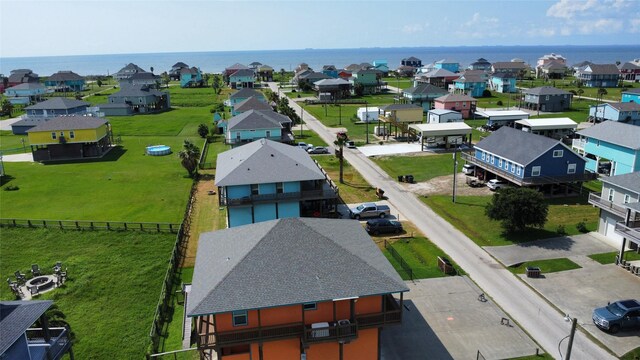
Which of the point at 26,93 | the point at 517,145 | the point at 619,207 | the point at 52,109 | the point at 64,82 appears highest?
the point at 64,82

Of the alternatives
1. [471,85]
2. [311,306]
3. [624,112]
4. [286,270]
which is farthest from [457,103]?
[311,306]

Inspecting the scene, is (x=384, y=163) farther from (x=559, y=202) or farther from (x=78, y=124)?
(x=78, y=124)

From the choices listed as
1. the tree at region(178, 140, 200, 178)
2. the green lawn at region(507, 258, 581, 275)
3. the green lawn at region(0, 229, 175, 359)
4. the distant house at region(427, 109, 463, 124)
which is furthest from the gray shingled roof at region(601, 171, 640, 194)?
the tree at region(178, 140, 200, 178)

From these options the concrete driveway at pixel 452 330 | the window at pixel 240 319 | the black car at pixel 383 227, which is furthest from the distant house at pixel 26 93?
the concrete driveway at pixel 452 330

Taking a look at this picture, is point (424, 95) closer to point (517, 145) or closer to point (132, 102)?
point (517, 145)

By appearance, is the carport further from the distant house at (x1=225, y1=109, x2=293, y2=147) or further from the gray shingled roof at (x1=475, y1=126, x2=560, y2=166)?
the distant house at (x1=225, y1=109, x2=293, y2=147)

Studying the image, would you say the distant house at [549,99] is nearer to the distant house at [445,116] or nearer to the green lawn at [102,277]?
the distant house at [445,116]
